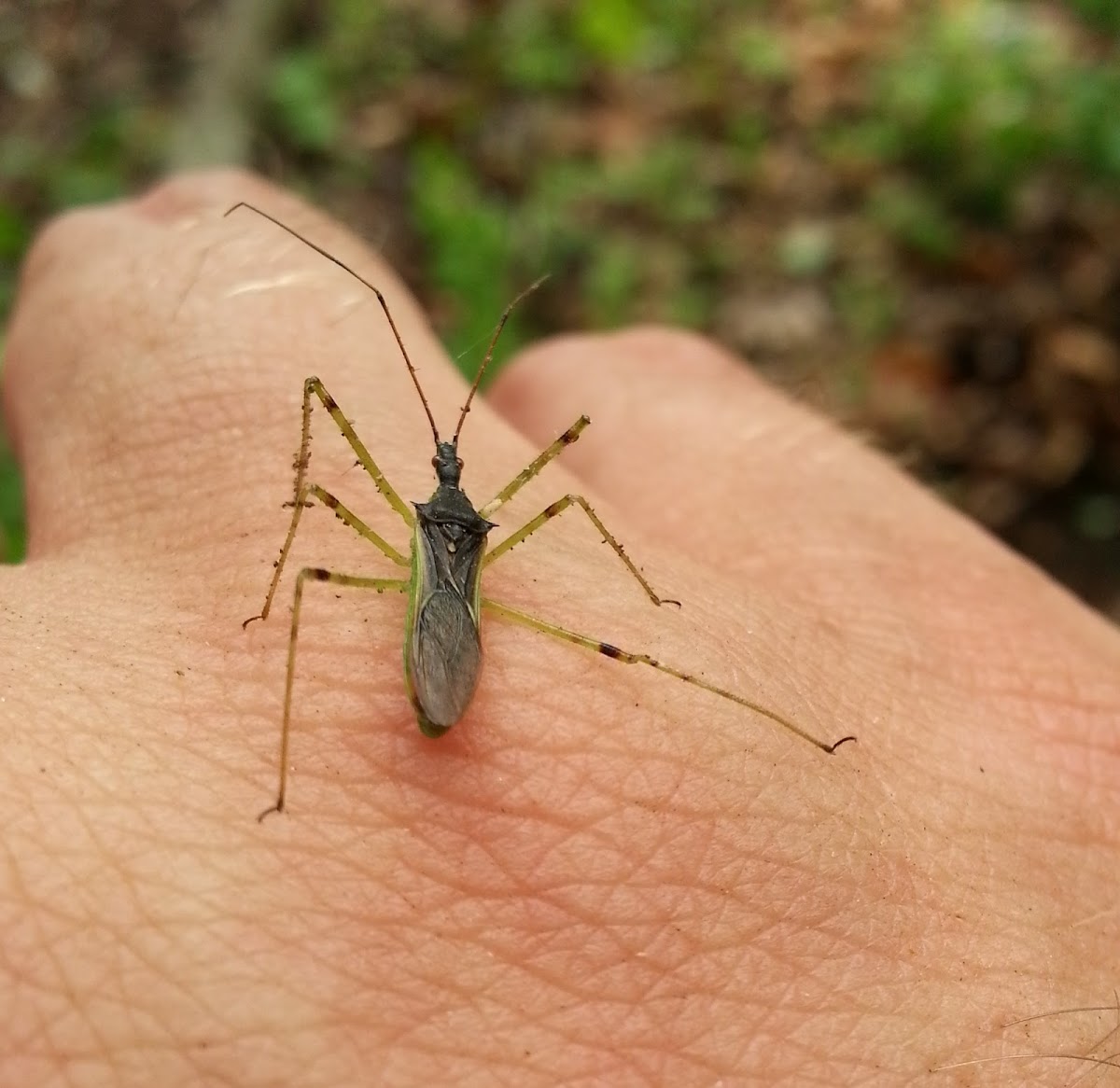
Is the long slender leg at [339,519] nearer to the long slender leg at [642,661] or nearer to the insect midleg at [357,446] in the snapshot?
the insect midleg at [357,446]

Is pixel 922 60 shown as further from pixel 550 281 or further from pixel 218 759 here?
pixel 218 759

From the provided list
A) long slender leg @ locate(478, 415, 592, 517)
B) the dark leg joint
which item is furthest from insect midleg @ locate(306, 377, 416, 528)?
the dark leg joint

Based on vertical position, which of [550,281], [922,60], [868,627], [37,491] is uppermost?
[922,60]

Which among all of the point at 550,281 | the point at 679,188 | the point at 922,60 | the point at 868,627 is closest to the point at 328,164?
the point at 550,281

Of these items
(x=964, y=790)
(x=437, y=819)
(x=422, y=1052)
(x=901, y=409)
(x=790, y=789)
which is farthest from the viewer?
(x=901, y=409)

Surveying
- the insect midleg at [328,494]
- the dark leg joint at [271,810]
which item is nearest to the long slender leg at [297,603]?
the dark leg joint at [271,810]

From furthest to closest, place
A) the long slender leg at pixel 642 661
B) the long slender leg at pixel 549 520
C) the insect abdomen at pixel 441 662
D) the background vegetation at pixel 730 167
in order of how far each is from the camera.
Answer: the background vegetation at pixel 730 167, the long slender leg at pixel 549 520, the long slender leg at pixel 642 661, the insect abdomen at pixel 441 662

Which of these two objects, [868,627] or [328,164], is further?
[328,164]
